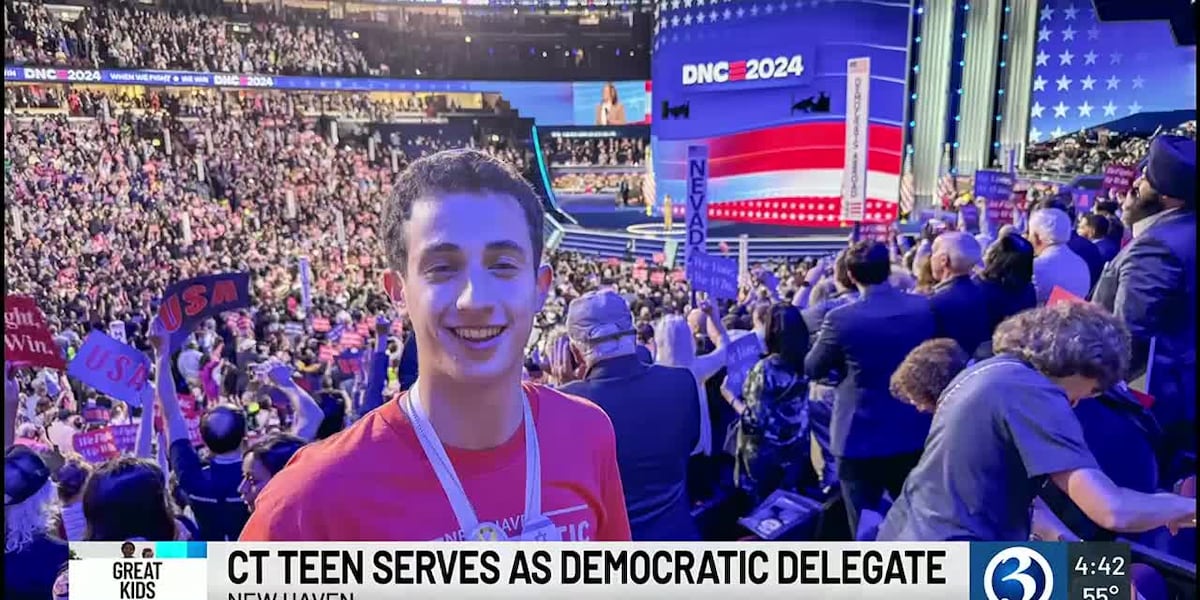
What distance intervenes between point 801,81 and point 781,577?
1558mm

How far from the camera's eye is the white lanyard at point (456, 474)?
1.51 metres

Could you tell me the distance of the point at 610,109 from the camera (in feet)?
8.20

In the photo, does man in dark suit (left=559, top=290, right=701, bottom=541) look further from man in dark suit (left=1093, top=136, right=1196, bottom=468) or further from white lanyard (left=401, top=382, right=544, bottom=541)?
man in dark suit (left=1093, top=136, right=1196, bottom=468)

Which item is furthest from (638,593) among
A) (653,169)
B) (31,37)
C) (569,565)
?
(31,37)

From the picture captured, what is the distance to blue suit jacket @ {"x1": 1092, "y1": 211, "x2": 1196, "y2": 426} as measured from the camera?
1.92m

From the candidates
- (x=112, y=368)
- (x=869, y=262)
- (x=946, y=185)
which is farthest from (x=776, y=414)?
(x=112, y=368)

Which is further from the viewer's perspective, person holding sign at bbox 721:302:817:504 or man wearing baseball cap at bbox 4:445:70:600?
person holding sign at bbox 721:302:817:504

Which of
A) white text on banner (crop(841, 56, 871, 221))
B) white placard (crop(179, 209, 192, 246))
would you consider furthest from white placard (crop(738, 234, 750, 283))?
white placard (crop(179, 209, 192, 246))

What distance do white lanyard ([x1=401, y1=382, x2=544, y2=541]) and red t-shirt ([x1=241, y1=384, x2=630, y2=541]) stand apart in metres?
0.01

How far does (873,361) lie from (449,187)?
125 cm

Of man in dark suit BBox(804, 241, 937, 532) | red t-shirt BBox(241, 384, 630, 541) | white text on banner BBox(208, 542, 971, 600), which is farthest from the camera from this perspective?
man in dark suit BBox(804, 241, 937, 532)

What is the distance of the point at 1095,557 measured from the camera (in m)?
1.81

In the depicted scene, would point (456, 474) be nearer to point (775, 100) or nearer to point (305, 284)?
point (305, 284)

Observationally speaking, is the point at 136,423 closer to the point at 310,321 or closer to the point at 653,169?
the point at 310,321
